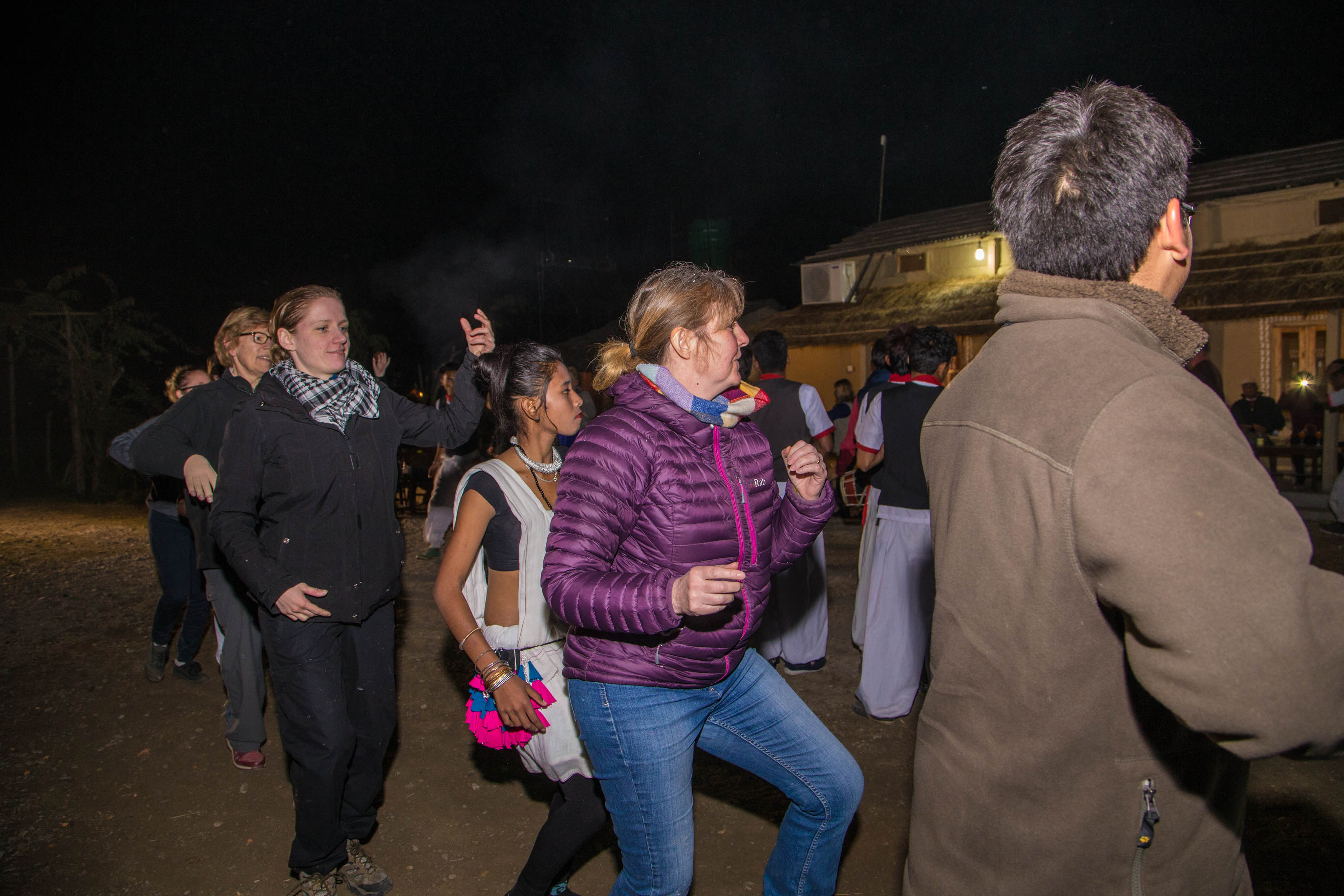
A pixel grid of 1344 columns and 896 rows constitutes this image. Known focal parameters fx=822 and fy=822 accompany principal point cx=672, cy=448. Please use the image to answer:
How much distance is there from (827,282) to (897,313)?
3162 mm

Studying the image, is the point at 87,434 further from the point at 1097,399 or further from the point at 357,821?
the point at 1097,399

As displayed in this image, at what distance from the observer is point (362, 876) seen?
308 centimetres

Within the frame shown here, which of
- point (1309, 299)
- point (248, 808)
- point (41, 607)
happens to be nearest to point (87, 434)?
point (41, 607)

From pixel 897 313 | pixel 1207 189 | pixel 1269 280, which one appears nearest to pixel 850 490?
pixel 1269 280

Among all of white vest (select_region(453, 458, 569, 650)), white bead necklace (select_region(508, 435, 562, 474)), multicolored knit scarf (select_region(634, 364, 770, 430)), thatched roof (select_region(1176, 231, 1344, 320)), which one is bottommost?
white vest (select_region(453, 458, 569, 650))

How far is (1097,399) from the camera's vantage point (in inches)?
45.9

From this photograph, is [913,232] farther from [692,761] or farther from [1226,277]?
[692,761]

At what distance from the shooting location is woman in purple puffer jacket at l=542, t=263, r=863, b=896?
1948 millimetres

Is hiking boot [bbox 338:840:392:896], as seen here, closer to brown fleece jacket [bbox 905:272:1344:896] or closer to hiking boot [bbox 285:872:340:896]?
hiking boot [bbox 285:872:340:896]

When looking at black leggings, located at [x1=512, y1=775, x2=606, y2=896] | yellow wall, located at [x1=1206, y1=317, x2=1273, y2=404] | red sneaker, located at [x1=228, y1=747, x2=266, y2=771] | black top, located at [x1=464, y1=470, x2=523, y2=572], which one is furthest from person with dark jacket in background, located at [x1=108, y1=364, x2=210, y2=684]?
yellow wall, located at [x1=1206, y1=317, x2=1273, y2=404]

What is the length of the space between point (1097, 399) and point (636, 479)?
1.08 m

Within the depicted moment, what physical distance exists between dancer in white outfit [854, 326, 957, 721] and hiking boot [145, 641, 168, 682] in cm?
439

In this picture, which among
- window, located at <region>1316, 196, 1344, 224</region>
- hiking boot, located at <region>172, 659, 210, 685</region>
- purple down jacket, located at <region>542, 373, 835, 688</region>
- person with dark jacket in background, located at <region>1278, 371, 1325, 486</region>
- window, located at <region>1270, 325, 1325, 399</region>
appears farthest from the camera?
window, located at <region>1270, 325, 1325, 399</region>

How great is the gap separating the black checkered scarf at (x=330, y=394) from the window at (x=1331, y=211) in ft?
54.3
